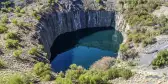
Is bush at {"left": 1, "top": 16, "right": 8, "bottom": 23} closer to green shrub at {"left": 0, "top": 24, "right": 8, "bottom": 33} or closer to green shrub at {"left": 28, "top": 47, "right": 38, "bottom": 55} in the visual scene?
green shrub at {"left": 0, "top": 24, "right": 8, "bottom": 33}

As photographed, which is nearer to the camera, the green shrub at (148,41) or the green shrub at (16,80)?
the green shrub at (16,80)

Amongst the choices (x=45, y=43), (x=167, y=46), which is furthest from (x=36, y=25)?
(x=167, y=46)

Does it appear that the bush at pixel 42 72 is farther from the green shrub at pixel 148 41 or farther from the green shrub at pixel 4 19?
the green shrub at pixel 4 19

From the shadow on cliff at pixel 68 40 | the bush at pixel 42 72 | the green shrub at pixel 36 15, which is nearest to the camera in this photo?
the bush at pixel 42 72

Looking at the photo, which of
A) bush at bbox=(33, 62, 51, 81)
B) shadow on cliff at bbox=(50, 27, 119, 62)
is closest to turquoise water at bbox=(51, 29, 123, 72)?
shadow on cliff at bbox=(50, 27, 119, 62)

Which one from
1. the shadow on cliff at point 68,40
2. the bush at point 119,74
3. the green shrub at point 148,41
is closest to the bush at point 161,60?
the bush at point 119,74

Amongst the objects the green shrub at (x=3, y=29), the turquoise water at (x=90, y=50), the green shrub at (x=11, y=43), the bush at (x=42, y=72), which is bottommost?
the turquoise water at (x=90, y=50)
